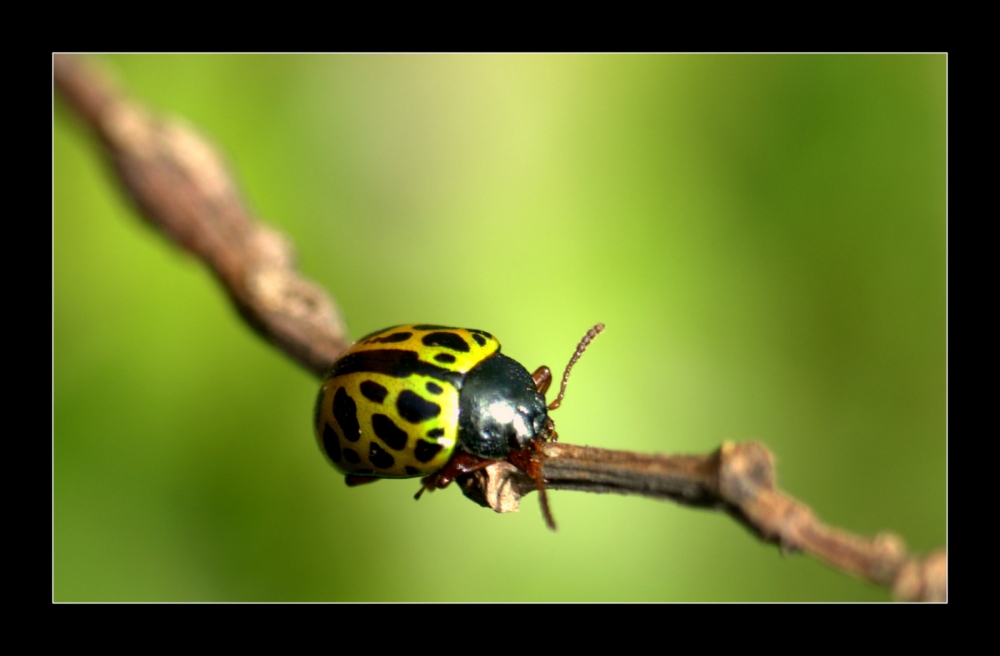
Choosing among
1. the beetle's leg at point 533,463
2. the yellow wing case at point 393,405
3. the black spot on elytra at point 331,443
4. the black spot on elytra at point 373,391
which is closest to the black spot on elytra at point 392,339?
the yellow wing case at point 393,405

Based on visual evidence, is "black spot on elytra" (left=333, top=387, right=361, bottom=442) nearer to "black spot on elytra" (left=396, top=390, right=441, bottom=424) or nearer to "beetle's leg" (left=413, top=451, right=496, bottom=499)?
"black spot on elytra" (left=396, top=390, right=441, bottom=424)

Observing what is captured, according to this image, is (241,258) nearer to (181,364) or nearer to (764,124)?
(181,364)

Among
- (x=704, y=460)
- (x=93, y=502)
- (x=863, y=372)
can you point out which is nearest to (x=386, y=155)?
(x=93, y=502)

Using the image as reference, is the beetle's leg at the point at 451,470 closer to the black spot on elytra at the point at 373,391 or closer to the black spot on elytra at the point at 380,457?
the black spot on elytra at the point at 380,457

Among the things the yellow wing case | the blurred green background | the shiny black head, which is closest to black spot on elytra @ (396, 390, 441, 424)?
the yellow wing case

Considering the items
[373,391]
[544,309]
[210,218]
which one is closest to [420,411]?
[373,391]

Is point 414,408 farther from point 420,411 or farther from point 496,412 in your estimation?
point 496,412

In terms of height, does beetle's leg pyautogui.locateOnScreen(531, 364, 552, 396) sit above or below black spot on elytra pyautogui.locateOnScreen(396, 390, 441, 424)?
above
